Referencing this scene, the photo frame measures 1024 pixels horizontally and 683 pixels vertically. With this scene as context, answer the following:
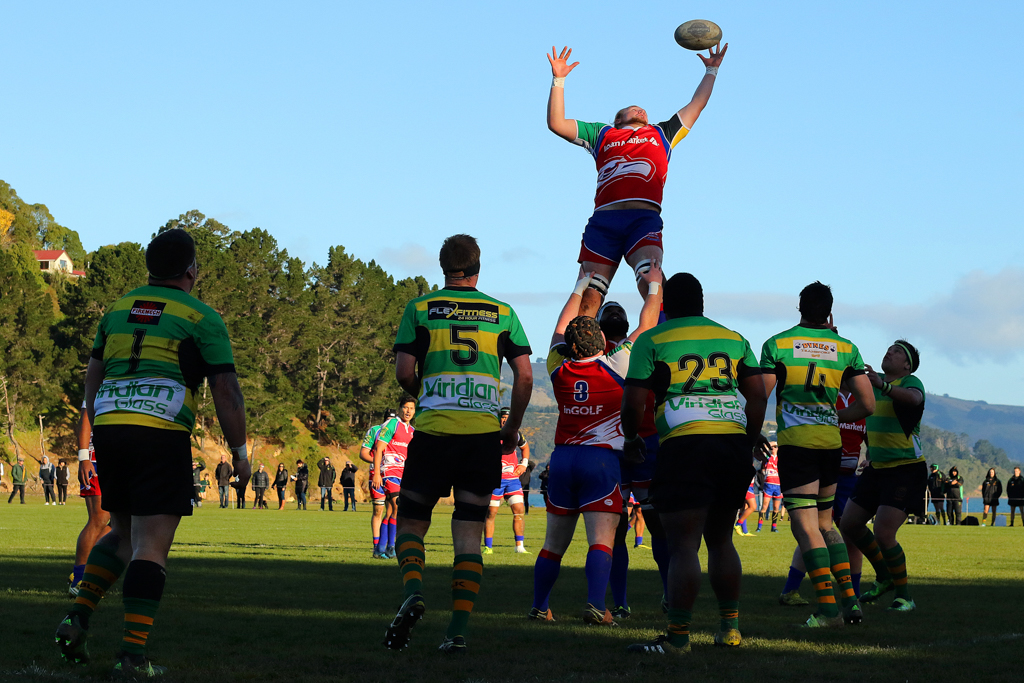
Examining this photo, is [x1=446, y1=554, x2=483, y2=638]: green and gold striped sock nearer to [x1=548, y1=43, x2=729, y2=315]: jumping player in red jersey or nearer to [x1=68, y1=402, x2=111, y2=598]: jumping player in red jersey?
[x1=548, y1=43, x2=729, y2=315]: jumping player in red jersey

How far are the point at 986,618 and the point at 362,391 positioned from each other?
Answer: 279ft

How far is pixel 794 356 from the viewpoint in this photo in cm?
797

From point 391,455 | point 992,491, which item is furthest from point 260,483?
point 391,455

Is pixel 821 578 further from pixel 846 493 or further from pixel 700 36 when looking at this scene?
pixel 700 36

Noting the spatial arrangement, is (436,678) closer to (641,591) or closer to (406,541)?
(406,541)

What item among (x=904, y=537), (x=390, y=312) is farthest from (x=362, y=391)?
(x=904, y=537)

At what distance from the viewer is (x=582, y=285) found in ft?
29.4

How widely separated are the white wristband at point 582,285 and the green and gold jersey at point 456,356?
2349 millimetres

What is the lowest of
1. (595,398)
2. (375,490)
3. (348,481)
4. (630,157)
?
(375,490)

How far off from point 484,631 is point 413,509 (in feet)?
4.00

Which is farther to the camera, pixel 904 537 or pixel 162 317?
pixel 904 537

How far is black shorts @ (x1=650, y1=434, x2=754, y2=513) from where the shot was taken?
20.9 feet

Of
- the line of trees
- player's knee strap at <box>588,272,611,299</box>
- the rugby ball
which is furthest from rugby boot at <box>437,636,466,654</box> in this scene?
the line of trees

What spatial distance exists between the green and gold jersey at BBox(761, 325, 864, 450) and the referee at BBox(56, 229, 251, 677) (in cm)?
405
